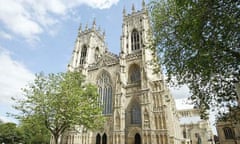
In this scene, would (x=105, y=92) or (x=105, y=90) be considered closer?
(x=105, y=92)

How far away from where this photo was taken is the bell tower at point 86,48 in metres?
39.4

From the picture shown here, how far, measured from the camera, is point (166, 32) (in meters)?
10.8

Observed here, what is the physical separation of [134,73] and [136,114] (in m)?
8.65

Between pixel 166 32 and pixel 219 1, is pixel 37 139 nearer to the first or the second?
pixel 166 32

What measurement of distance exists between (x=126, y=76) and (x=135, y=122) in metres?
9.32

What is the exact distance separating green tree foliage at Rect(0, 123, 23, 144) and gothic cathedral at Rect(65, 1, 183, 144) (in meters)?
18.6

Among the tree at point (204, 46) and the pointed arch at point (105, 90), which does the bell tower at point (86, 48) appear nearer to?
the pointed arch at point (105, 90)

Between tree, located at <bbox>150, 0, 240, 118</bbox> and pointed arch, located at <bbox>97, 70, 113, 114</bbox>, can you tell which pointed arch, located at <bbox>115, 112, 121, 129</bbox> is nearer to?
pointed arch, located at <bbox>97, 70, 113, 114</bbox>

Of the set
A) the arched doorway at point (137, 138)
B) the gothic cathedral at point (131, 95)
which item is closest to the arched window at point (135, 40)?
the gothic cathedral at point (131, 95)

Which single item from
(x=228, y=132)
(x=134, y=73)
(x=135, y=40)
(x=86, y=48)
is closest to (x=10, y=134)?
(x=86, y=48)

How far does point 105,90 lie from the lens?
3272 cm

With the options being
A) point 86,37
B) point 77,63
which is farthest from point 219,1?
point 86,37

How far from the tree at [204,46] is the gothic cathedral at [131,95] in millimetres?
10119

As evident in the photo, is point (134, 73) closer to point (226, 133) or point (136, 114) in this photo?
point (136, 114)
